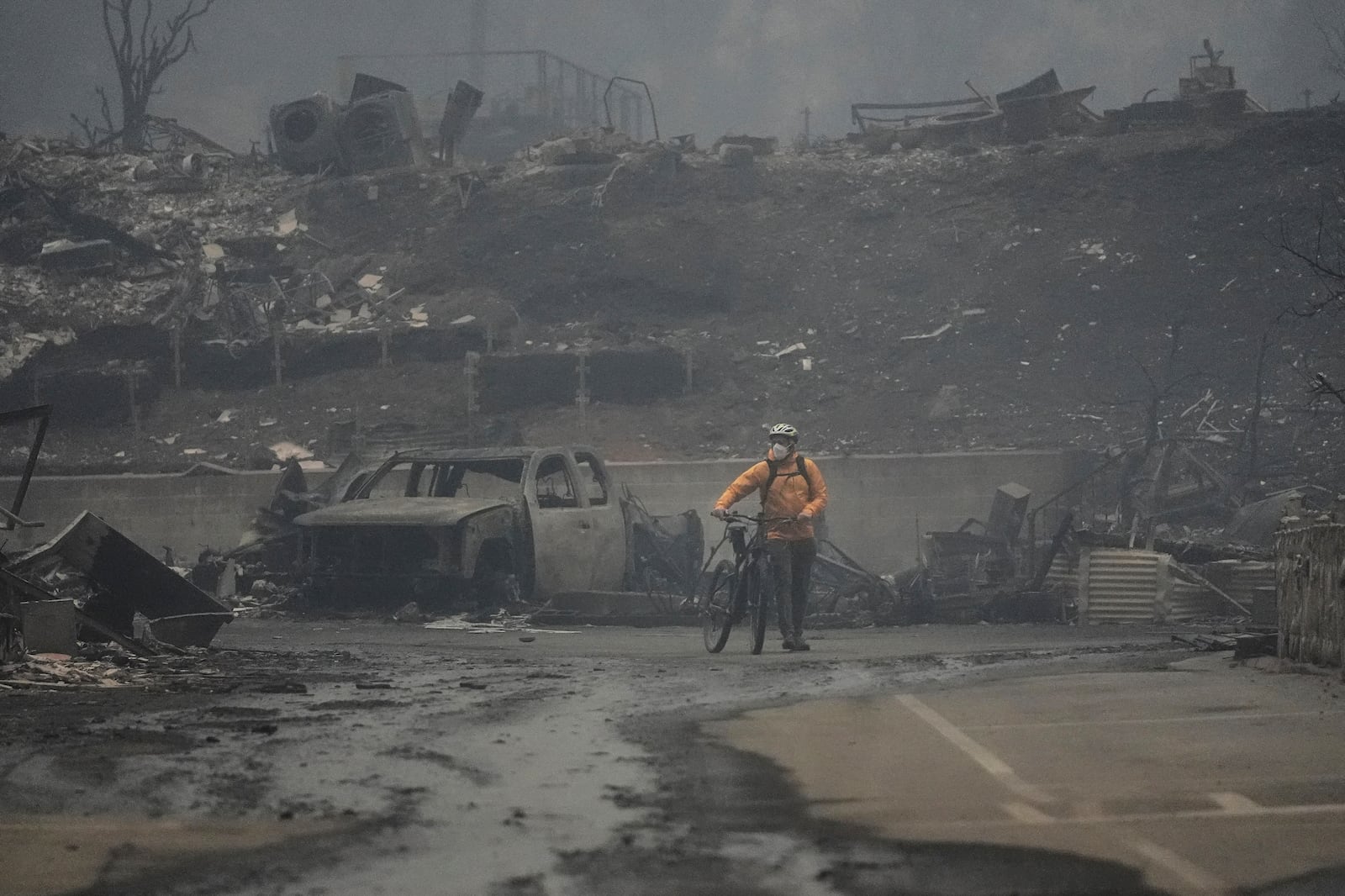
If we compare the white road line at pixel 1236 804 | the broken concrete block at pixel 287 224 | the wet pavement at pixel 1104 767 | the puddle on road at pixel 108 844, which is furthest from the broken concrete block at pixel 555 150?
the puddle on road at pixel 108 844

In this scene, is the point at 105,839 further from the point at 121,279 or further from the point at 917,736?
the point at 121,279

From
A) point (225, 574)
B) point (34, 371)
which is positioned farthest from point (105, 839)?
point (34, 371)

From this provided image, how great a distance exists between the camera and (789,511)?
13.9 metres

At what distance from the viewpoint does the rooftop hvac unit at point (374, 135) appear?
45.4 meters

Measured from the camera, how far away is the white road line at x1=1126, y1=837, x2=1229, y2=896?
4480mm

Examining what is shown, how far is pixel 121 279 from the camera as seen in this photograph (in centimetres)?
→ 3944

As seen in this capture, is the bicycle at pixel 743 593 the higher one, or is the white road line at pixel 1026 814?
the bicycle at pixel 743 593

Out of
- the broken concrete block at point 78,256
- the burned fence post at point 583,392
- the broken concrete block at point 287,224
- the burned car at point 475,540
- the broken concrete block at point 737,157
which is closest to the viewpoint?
the burned car at point 475,540

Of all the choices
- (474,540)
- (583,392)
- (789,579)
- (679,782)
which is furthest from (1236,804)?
(583,392)

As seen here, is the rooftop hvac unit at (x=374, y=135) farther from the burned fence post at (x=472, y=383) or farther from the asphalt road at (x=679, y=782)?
the asphalt road at (x=679, y=782)

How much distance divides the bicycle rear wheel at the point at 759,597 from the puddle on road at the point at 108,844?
8.46 m

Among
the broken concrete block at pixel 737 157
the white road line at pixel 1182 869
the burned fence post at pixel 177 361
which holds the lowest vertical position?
the white road line at pixel 1182 869

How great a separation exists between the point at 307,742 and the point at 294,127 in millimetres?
40095

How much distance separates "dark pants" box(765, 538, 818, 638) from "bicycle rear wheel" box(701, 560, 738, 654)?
14.6 inches
